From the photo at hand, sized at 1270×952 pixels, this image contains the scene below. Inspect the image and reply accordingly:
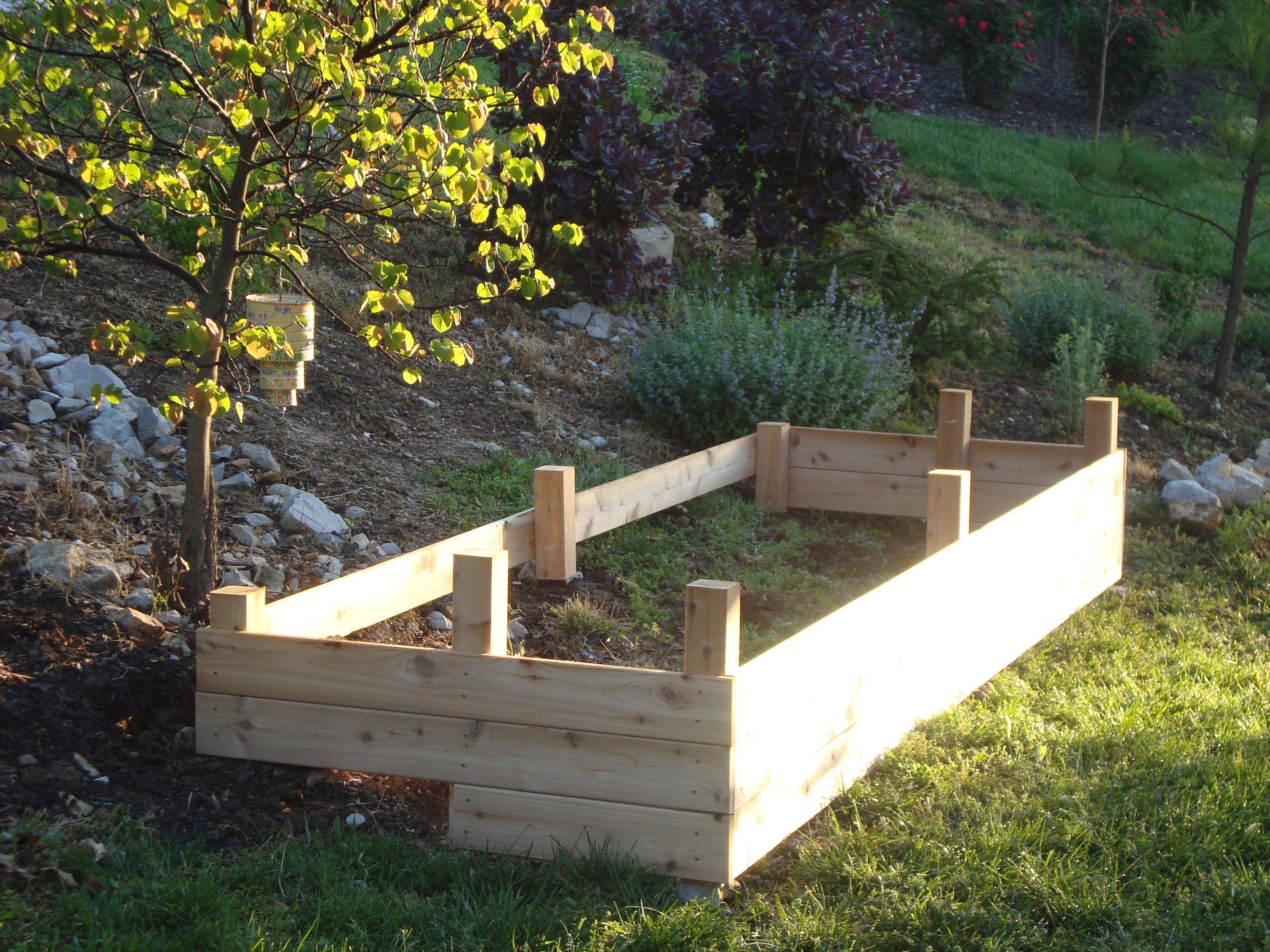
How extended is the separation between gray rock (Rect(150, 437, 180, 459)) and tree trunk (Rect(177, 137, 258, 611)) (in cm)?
97

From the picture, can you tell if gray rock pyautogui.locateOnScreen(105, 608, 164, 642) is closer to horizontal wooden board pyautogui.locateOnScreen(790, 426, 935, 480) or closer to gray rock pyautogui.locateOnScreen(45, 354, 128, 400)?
gray rock pyautogui.locateOnScreen(45, 354, 128, 400)

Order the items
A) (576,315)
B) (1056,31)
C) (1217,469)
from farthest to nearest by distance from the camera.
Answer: (1056,31), (576,315), (1217,469)

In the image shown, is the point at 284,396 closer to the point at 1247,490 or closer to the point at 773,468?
the point at 773,468

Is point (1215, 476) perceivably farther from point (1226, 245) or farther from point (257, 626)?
point (1226, 245)

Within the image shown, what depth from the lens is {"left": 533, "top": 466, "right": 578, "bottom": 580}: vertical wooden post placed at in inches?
174

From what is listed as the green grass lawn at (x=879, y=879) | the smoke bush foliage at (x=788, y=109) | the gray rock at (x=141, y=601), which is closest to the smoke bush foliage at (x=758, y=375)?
the smoke bush foliage at (x=788, y=109)

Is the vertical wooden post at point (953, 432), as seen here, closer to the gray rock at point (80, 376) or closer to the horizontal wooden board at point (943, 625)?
the horizontal wooden board at point (943, 625)

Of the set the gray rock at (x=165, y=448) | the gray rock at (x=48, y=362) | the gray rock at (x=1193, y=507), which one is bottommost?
the gray rock at (x=1193, y=507)

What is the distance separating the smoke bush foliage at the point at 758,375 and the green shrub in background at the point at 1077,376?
3.53 feet

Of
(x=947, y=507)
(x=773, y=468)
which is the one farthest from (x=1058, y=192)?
(x=947, y=507)

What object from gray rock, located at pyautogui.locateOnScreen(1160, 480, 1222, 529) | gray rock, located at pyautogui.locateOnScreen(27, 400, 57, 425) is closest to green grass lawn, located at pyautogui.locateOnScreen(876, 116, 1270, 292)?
gray rock, located at pyautogui.locateOnScreen(1160, 480, 1222, 529)

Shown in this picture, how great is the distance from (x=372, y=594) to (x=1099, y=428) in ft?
11.1

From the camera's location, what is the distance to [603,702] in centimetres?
280

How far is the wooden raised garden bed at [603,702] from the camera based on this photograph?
275 cm
